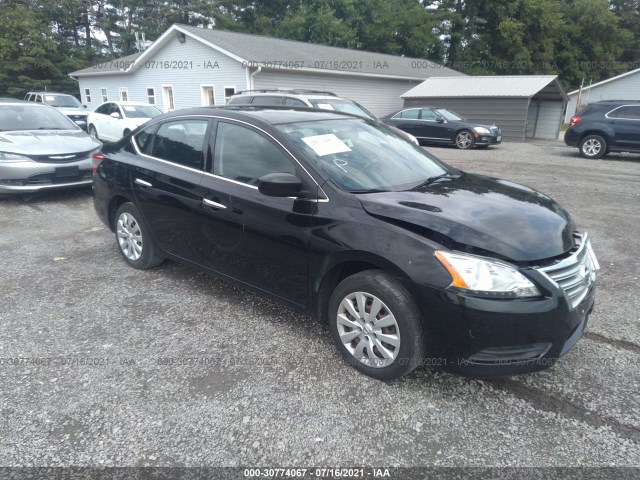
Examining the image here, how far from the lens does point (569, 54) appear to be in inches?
1564

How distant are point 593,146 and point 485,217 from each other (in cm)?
1309

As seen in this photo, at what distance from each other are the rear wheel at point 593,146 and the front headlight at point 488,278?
13.3 meters

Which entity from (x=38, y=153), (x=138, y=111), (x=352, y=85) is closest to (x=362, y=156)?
(x=38, y=153)

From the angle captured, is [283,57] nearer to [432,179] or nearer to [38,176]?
[38,176]

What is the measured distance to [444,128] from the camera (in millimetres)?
16297

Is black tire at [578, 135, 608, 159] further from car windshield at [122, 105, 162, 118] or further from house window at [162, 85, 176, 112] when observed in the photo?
house window at [162, 85, 176, 112]

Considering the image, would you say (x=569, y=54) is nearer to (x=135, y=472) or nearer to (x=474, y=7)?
(x=474, y=7)

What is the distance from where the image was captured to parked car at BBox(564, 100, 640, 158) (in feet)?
41.5

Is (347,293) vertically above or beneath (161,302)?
above

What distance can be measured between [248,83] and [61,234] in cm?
1410

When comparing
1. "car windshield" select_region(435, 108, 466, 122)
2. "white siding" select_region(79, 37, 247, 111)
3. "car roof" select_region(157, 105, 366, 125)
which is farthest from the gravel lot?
"white siding" select_region(79, 37, 247, 111)

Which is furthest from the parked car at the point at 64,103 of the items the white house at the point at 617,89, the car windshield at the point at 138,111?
the white house at the point at 617,89

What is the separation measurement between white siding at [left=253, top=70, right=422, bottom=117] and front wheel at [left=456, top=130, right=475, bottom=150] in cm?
772

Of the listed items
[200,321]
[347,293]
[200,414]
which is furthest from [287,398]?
[200,321]
